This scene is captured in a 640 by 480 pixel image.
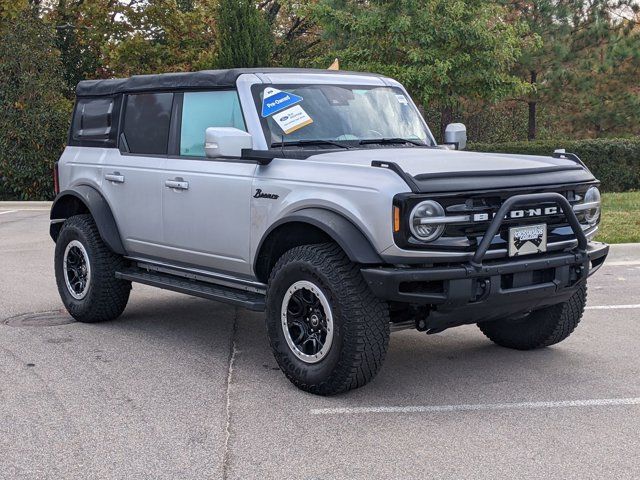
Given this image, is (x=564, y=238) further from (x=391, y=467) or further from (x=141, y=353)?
(x=141, y=353)

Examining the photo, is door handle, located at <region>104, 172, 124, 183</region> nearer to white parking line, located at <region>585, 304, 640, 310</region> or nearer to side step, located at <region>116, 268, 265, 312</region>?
side step, located at <region>116, 268, 265, 312</region>

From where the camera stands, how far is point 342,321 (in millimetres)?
5520

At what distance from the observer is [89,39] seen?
83.6ft

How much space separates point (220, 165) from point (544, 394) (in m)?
2.60

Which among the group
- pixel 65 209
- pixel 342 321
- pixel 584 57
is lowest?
pixel 342 321

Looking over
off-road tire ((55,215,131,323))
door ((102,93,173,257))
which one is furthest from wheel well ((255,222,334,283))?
off-road tire ((55,215,131,323))

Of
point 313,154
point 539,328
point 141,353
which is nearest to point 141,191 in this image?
point 141,353

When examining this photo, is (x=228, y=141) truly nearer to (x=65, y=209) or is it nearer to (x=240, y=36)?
(x=65, y=209)

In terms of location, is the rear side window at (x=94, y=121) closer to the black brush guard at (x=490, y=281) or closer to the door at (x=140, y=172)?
the door at (x=140, y=172)

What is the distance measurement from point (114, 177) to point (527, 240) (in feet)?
A: 11.2

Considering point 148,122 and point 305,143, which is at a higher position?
point 148,122

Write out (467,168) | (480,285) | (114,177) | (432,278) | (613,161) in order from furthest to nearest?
(613,161) → (114,177) → (467,168) → (480,285) → (432,278)

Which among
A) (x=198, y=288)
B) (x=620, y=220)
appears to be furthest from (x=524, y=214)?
(x=620, y=220)

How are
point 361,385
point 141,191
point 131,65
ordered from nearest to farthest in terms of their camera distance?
point 361,385 → point 141,191 → point 131,65
